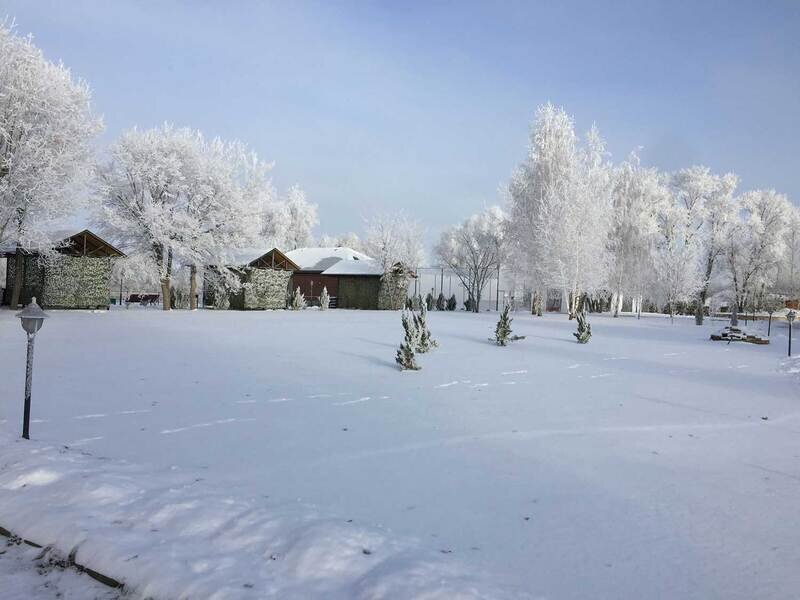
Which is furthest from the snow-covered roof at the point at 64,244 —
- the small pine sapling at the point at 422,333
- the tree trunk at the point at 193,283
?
the small pine sapling at the point at 422,333

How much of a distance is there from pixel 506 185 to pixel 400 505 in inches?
1357

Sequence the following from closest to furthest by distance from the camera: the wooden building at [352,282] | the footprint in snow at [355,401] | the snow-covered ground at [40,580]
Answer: the snow-covered ground at [40,580], the footprint in snow at [355,401], the wooden building at [352,282]

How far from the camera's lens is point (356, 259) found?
44656 millimetres

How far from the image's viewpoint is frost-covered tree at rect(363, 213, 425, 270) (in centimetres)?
4178

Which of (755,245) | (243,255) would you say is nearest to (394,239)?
(243,255)

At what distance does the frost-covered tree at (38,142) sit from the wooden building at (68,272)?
1643 mm

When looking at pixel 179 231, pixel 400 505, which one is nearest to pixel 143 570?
pixel 400 505

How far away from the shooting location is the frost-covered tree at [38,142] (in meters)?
19.9

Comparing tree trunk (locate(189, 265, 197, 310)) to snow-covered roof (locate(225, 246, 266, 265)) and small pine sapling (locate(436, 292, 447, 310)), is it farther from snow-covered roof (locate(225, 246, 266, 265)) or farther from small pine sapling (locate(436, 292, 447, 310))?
small pine sapling (locate(436, 292, 447, 310))

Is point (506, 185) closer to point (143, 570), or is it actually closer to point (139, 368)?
point (139, 368)

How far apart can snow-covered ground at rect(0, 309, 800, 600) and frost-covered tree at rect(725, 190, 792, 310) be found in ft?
92.5

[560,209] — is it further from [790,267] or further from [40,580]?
[40,580]

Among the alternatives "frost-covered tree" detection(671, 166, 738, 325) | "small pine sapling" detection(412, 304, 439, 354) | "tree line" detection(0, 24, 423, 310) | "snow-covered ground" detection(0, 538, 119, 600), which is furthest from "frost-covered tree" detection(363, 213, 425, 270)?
"snow-covered ground" detection(0, 538, 119, 600)

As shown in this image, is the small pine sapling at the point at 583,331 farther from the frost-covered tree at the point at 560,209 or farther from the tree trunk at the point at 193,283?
the tree trunk at the point at 193,283
